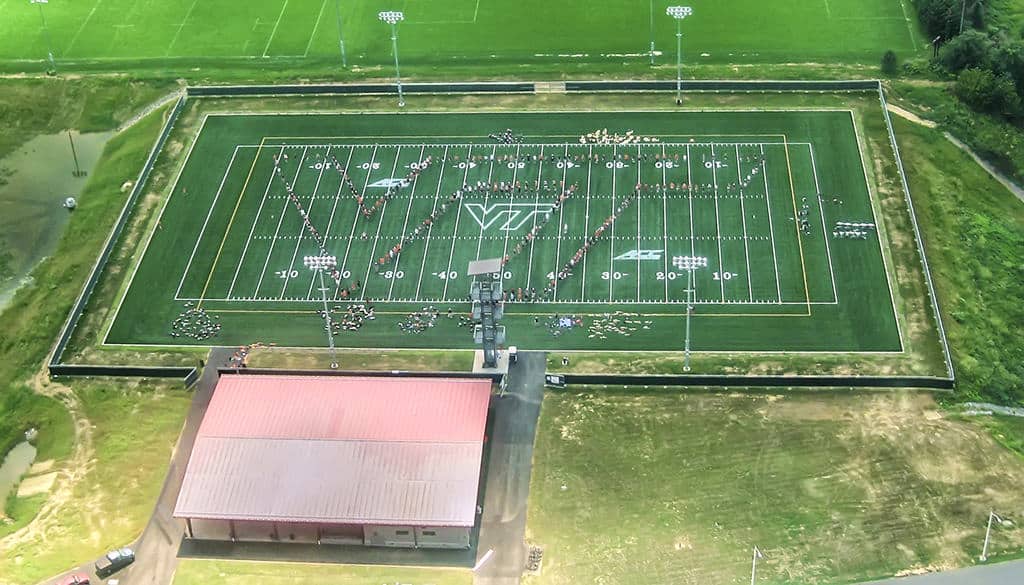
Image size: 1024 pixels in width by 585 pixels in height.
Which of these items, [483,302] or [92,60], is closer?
[483,302]

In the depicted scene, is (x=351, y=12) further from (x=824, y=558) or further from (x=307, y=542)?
(x=824, y=558)

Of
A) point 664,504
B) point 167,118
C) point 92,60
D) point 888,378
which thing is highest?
point 92,60

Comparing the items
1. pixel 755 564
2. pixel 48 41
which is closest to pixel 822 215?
pixel 755 564

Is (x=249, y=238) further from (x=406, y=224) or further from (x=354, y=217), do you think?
(x=406, y=224)

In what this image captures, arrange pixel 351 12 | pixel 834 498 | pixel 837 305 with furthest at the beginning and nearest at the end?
pixel 351 12, pixel 837 305, pixel 834 498

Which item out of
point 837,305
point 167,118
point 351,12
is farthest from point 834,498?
point 351,12

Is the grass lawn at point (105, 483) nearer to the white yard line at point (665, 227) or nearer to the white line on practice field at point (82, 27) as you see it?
the white yard line at point (665, 227)

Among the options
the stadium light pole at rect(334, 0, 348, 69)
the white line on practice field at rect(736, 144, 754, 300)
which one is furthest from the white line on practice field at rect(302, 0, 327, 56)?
the white line on practice field at rect(736, 144, 754, 300)
